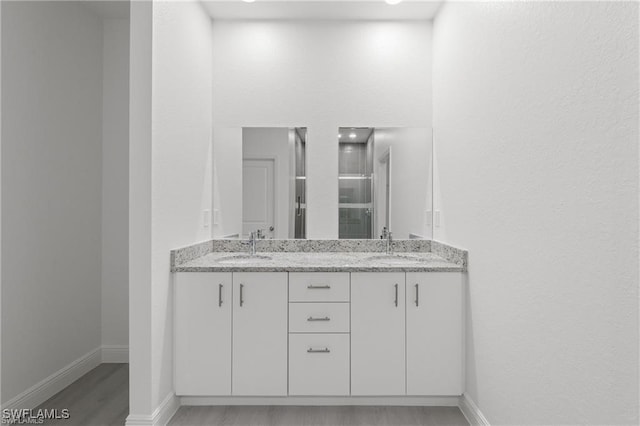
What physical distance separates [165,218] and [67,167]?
3.35ft

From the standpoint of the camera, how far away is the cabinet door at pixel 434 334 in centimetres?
225

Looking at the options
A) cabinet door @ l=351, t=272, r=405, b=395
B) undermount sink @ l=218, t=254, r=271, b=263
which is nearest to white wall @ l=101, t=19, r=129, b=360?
undermount sink @ l=218, t=254, r=271, b=263

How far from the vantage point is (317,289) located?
2268 mm

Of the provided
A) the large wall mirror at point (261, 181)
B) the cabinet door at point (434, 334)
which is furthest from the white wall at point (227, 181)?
the cabinet door at point (434, 334)

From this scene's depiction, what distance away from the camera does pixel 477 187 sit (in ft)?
6.73

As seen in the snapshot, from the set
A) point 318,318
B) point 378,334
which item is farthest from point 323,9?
point 378,334

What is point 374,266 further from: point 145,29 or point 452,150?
point 145,29

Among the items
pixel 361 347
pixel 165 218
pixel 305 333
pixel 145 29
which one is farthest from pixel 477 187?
pixel 145 29

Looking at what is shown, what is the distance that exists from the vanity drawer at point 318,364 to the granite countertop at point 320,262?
1.30ft

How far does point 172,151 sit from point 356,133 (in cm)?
132

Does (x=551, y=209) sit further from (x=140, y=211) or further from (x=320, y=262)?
(x=140, y=211)

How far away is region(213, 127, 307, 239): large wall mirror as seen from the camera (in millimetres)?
2934

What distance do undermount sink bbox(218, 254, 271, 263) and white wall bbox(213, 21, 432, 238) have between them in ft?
3.15

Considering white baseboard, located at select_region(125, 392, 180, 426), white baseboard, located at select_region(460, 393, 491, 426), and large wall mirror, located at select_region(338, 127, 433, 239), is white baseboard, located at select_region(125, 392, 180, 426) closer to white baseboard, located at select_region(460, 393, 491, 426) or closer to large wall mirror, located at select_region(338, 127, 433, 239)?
large wall mirror, located at select_region(338, 127, 433, 239)
